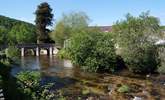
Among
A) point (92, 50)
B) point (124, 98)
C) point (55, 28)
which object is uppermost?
point (55, 28)

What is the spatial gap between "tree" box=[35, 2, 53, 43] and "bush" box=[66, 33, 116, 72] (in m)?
43.1

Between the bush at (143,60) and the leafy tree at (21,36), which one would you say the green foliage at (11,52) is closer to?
the bush at (143,60)

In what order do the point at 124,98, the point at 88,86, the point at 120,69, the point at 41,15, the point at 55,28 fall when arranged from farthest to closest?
the point at 41,15
the point at 55,28
the point at 120,69
the point at 88,86
the point at 124,98

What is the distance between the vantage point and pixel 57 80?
4631 cm

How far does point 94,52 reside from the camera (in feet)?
187

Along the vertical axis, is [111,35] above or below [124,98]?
above

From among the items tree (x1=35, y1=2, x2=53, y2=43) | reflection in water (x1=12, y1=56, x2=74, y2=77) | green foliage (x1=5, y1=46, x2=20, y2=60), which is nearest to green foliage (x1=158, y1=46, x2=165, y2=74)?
reflection in water (x1=12, y1=56, x2=74, y2=77)

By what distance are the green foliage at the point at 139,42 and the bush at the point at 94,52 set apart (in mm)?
2007

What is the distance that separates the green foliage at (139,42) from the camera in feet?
184

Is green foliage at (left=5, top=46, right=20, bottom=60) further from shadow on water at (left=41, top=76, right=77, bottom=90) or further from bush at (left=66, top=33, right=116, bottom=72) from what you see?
shadow on water at (left=41, top=76, right=77, bottom=90)

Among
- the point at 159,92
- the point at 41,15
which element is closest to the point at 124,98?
the point at 159,92

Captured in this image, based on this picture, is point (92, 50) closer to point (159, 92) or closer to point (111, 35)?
point (111, 35)

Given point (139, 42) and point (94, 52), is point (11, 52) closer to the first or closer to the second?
point (94, 52)

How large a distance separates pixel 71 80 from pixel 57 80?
207cm
